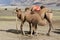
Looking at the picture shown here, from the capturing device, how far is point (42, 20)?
14.4 m

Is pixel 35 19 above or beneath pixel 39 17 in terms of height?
beneath

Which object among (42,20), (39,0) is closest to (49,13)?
(42,20)

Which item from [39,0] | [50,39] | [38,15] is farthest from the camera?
[39,0]

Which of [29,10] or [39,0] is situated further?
[39,0]

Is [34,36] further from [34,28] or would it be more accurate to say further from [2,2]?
[2,2]

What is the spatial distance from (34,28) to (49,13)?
125 centimetres

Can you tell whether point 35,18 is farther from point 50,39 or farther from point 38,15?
point 50,39

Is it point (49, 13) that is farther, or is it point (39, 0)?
point (39, 0)

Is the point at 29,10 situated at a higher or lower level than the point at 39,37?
higher

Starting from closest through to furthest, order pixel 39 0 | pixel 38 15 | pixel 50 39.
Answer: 1. pixel 50 39
2. pixel 38 15
3. pixel 39 0

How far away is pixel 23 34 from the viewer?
15164mm

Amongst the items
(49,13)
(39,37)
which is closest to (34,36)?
(39,37)

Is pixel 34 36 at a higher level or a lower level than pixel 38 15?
lower

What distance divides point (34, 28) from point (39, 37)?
77 cm
